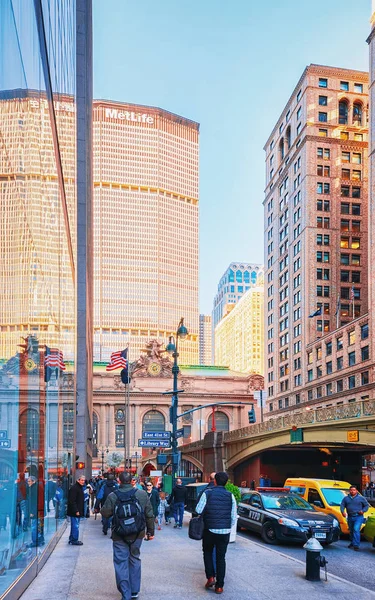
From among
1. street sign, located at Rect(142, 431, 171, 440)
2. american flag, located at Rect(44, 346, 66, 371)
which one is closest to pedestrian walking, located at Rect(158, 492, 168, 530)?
street sign, located at Rect(142, 431, 171, 440)

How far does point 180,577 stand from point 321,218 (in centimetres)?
7636

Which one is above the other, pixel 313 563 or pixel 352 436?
pixel 313 563

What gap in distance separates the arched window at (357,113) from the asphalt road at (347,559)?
250ft

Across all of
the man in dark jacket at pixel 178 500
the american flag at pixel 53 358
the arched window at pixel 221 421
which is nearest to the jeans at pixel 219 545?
the american flag at pixel 53 358

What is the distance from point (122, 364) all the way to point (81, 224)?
18.5 m

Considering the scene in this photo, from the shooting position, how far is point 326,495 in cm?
2206

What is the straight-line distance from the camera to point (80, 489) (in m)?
16.0

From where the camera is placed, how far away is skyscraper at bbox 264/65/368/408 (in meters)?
82.8

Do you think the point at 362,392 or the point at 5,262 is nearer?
the point at 5,262

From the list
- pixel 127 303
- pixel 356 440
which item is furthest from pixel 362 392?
pixel 127 303

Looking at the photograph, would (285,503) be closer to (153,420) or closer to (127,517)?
(127,517)

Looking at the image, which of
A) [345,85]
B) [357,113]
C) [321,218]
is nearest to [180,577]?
[321,218]

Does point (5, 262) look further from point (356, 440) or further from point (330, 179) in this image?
point (330, 179)

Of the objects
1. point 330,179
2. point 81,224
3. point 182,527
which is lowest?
point 182,527
